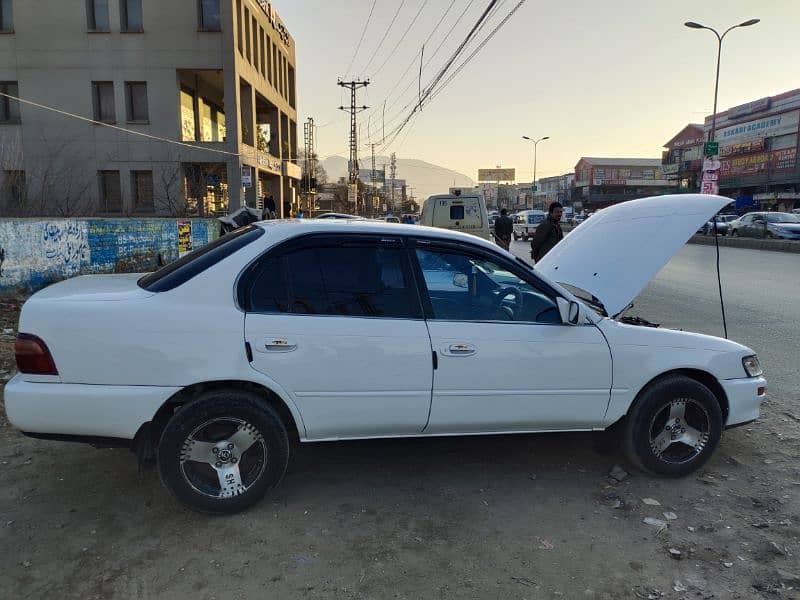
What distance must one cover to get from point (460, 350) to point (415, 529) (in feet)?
3.44

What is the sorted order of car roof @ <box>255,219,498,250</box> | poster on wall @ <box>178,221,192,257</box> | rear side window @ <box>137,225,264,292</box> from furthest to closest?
poster on wall @ <box>178,221,192,257</box> < car roof @ <box>255,219,498,250</box> < rear side window @ <box>137,225,264,292</box>

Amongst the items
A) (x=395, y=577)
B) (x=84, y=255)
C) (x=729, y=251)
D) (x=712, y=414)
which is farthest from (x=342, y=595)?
(x=729, y=251)

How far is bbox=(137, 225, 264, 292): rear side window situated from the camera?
333 centimetres

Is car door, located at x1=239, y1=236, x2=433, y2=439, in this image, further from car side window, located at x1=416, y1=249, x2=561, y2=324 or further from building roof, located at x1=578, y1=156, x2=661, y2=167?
building roof, located at x1=578, y1=156, x2=661, y2=167

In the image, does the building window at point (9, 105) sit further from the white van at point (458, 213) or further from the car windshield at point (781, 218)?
the car windshield at point (781, 218)

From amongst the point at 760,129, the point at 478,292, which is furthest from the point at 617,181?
the point at 478,292

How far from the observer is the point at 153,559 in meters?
2.95

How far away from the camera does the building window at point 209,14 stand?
2748cm

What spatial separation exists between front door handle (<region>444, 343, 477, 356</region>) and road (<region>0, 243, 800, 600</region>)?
88 centimetres

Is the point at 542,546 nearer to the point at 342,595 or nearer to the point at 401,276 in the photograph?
the point at 342,595

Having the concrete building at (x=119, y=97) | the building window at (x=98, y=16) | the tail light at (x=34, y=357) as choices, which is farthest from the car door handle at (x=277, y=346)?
the building window at (x=98, y=16)

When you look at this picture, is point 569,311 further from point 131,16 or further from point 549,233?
point 131,16

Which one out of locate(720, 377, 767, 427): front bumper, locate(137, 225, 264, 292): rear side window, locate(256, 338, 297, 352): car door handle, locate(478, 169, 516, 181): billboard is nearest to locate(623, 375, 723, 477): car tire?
locate(720, 377, 767, 427): front bumper

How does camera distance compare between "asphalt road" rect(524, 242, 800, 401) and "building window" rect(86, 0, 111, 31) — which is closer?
"asphalt road" rect(524, 242, 800, 401)
